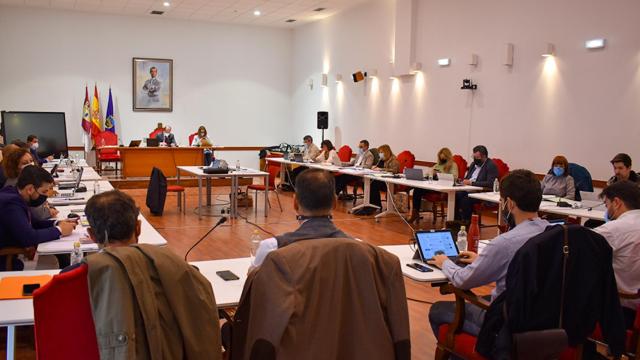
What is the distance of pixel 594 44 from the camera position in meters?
7.73

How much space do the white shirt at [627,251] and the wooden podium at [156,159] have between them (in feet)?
34.6

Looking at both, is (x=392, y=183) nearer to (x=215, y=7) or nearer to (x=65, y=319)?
(x=215, y=7)

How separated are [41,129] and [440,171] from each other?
8.49 metres

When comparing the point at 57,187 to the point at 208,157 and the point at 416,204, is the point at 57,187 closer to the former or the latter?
the point at 416,204

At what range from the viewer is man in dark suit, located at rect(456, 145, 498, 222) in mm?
8094

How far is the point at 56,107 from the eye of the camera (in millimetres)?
13938

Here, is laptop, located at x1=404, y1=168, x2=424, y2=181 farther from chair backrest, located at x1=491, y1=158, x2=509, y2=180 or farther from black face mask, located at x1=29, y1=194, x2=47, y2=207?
black face mask, located at x1=29, y1=194, x2=47, y2=207

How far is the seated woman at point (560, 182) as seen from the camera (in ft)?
22.3

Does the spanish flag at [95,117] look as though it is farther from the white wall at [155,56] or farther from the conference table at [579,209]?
the conference table at [579,209]

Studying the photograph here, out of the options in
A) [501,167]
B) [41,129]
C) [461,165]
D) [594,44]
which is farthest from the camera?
[41,129]

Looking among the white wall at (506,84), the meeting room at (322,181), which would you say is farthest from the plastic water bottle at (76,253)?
the white wall at (506,84)

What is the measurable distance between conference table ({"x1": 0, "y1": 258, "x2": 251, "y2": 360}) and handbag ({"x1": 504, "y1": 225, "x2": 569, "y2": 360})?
1.22m

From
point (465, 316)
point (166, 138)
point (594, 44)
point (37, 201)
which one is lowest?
point (465, 316)

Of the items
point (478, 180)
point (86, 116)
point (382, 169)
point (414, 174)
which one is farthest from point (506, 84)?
point (86, 116)
